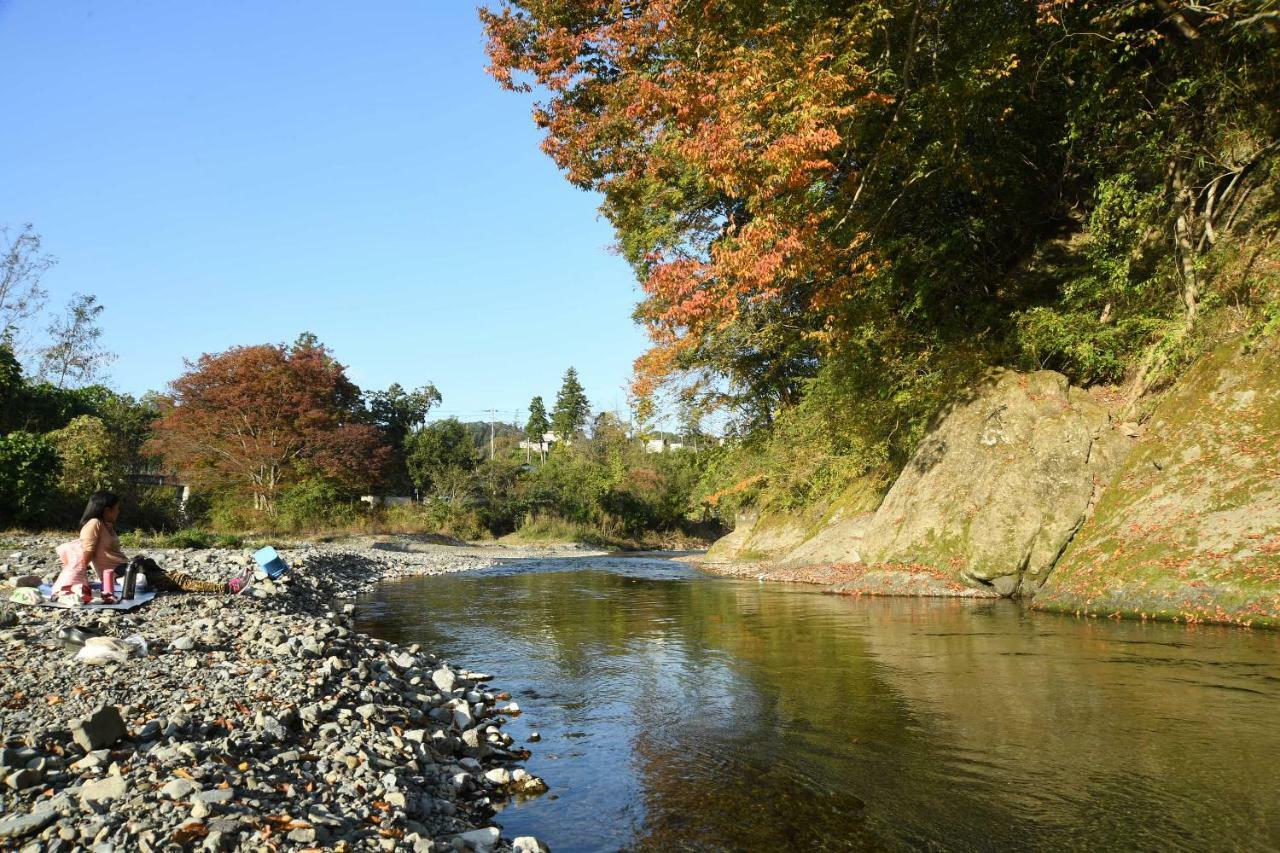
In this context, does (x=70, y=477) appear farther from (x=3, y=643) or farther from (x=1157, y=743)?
(x=1157, y=743)

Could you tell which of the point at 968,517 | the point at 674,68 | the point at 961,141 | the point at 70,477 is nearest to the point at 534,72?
the point at 674,68

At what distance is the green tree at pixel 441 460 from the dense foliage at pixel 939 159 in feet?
90.3

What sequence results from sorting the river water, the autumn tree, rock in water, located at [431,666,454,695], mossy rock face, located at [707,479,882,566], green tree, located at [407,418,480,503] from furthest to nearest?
green tree, located at [407,418,480,503], the autumn tree, mossy rock face, located at [707,479,882,566], rock in water, located at [431,666,454,695], the river water

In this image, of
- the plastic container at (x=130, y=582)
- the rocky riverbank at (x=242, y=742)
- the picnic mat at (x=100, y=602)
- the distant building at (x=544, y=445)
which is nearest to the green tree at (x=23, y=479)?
the picnic mat at (x=100, y=602)

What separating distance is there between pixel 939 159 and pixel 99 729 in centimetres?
1614

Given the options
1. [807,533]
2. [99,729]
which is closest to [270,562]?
[99,729]

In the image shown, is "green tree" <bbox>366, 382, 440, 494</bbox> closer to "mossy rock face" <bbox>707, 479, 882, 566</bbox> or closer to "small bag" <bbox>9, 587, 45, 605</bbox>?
"mossy rock face" <bbox>707, 479, 882, 566</bbox>

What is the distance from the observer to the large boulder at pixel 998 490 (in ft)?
46.3

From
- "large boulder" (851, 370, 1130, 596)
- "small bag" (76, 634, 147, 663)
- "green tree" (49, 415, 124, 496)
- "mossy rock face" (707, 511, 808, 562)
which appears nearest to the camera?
"small bag" (76, 634, 147, 663)

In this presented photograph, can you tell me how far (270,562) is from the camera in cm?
1272

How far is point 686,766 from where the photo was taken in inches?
225

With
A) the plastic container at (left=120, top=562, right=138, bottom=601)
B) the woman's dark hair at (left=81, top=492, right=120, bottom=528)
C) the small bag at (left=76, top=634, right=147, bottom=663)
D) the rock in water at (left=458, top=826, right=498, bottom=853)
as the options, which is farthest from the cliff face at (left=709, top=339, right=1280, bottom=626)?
the woman's dark hair at (left=81, top=492, right=120, bottom=528)

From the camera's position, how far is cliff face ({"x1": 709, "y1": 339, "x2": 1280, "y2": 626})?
10.7 metres

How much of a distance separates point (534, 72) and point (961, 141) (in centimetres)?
909
